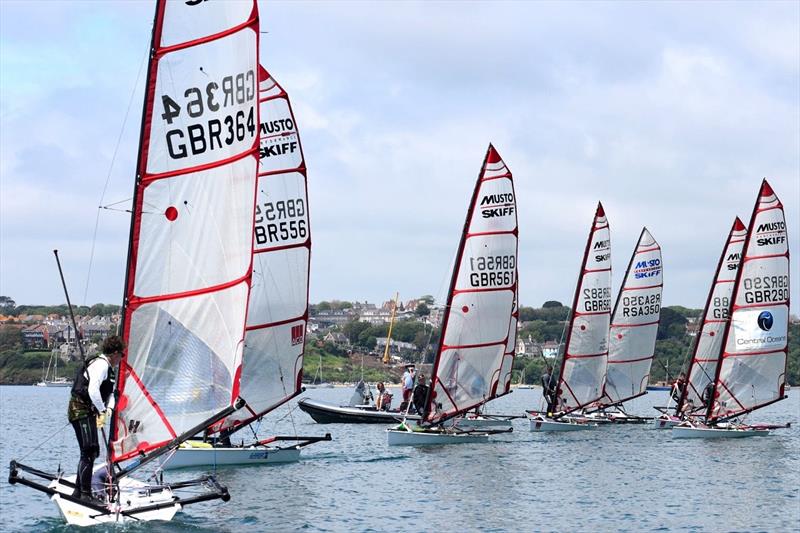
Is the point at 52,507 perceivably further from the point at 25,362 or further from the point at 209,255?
the point at 25,362

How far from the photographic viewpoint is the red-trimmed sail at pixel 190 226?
712 inches

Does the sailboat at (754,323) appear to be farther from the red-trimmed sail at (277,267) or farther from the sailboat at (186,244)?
the sailboat at (186,244)

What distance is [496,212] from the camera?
37.1 metres

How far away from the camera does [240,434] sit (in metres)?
42.6

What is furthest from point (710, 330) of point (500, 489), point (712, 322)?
point (500, 489)

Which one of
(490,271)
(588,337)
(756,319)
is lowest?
(588,337)

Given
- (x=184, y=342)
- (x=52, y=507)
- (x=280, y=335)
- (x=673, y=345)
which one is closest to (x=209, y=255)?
(x=184, y=342)

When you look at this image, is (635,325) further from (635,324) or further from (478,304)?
(478,304)

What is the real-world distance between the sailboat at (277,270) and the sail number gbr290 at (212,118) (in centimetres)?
1084

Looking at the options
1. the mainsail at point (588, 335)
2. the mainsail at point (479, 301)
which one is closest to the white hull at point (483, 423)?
the mainsail at point (588, 335)

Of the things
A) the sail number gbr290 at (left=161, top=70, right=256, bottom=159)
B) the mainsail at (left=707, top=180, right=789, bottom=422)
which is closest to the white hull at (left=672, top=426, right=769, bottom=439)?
the mainsail at (left=707, top=180, right=789, bottom=422)

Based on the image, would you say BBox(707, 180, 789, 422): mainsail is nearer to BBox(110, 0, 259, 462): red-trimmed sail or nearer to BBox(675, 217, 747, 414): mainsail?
BBox(675, 217, 747, 414): mainsail

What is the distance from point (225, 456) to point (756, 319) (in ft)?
68.4

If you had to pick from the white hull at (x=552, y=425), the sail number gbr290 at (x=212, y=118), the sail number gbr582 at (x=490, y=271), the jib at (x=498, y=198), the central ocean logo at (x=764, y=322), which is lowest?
the white hull at (x=552, y=425)
